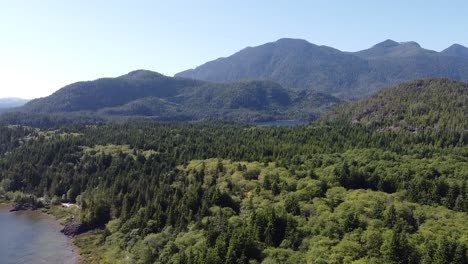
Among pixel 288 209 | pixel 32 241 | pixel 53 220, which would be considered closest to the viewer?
pixel 288 209

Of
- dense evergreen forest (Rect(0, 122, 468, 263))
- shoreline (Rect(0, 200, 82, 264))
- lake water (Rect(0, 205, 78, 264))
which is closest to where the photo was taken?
dense evergreen forest (Rect(0, 122, 468, 263))

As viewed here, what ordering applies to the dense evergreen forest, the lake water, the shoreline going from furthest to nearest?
the shoreline, the lake water, the dense evergreen forest

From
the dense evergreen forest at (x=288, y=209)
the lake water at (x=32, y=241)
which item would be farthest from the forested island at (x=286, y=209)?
the lake water at (x=32, y=241)

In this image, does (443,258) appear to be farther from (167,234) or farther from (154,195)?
(154,195)

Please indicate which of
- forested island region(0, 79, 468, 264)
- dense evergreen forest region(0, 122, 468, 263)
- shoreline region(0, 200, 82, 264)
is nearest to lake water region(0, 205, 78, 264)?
shoreline region(0, 200, 82, 264)

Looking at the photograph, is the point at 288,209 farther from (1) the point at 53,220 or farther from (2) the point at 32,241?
(1) the point at 53,220

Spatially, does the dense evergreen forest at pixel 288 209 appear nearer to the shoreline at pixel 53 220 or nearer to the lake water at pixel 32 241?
the shoreline at pixel 53 220

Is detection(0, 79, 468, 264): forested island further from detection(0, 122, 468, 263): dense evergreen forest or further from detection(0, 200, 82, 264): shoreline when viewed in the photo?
detection(0, 200, 82, 264): shoreline

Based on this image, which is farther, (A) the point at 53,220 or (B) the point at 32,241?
(A) the point at 53,220

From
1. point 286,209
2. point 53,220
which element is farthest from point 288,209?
point 53,220
